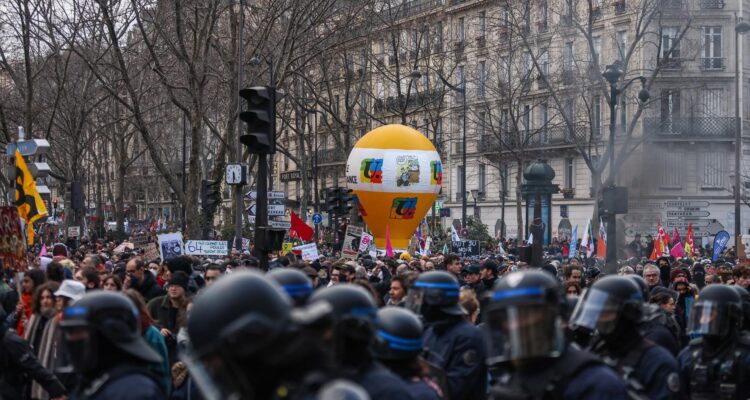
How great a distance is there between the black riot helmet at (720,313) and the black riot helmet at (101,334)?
3.30m

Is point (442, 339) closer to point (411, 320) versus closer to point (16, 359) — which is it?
point (411, 320)

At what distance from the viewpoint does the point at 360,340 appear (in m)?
4.35

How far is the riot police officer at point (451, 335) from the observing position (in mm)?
6785

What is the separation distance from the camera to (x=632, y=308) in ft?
16.8

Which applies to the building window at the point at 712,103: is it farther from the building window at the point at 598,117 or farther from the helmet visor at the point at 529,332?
the helmet visor at the point at 529,332

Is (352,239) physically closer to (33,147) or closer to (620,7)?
(33,147)

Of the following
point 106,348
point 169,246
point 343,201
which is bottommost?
point 169,246

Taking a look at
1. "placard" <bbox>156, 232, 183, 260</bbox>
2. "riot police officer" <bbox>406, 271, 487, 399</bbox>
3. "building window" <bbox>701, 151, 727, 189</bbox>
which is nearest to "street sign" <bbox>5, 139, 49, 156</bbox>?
"placard" <bbox>156, 232, 183, 260</bbox>

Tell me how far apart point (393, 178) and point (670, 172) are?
7247 mm

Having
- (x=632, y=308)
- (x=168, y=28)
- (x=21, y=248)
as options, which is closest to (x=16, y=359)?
(x=632, y=308)

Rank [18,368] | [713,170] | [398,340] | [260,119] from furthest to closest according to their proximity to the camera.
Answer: [713,170]
[260,119]
[18,368]
[398,340]


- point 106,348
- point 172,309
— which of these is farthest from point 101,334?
point 172,309

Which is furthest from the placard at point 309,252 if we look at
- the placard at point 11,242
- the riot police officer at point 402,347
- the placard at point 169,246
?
the riot police officer at point 402,347

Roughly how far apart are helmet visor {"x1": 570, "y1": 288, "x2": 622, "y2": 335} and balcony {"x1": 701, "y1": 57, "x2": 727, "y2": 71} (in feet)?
119
